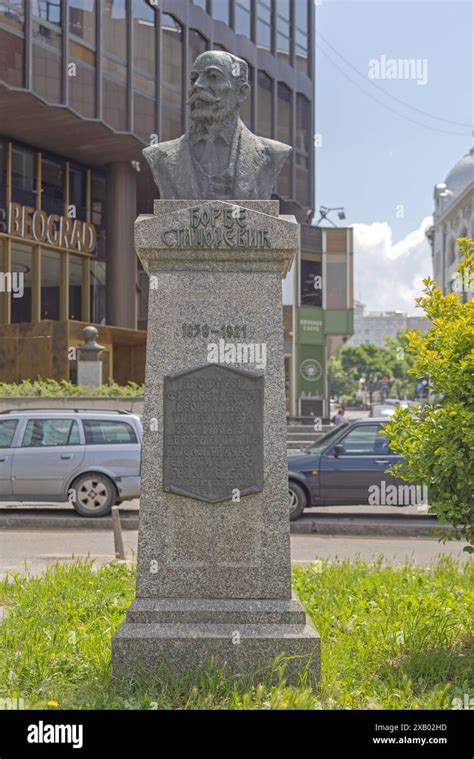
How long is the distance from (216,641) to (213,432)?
51.6 inches

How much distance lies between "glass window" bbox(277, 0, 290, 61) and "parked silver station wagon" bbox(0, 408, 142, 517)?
30432mm

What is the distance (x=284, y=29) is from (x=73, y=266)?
623 inches

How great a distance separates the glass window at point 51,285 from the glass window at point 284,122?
1127 centimetres

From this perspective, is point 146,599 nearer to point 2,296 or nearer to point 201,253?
point 201,253

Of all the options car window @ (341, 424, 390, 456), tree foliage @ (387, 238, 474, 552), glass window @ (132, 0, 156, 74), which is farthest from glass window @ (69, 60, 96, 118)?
tree foliage @ (387, 238, 474, 552)

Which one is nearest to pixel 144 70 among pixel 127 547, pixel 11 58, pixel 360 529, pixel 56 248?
pixel 11 58

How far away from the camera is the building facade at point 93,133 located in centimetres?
2736

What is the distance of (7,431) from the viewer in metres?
14.3

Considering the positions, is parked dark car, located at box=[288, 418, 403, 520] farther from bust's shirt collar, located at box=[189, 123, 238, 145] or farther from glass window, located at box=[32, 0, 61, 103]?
glass window, located at box=[32, 0, 61, 103]

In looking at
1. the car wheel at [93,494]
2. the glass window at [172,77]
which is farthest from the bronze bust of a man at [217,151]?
the glass window at [172,77]

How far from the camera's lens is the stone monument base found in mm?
4973

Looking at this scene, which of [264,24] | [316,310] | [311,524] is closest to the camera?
[311,524]

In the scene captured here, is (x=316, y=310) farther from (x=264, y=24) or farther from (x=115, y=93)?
(x=115, y=93)

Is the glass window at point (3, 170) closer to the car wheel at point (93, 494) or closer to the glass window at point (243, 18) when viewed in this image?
the glass window at point (243, 18)
